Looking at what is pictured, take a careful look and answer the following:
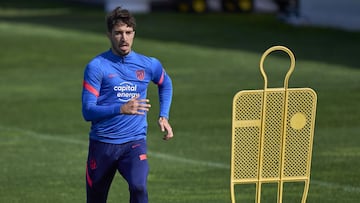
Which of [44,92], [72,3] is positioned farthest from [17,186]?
[72,3]

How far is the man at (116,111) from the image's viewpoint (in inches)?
409

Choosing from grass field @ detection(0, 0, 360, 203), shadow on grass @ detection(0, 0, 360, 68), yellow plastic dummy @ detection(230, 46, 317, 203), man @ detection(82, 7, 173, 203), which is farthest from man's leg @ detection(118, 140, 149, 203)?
shadow on grass @ detection(0, 0, 360, 68)

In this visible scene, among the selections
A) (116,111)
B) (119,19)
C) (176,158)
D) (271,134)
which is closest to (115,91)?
(116,111)

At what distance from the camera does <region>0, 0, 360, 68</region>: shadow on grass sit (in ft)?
118

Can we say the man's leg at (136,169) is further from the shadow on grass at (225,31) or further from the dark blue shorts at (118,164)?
the shadow on grass at (225,31)

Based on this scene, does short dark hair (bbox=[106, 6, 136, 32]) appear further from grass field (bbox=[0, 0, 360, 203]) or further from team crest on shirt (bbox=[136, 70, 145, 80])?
grass field (bbox=[0, 0, 360, 203])

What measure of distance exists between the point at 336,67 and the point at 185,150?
43.3 ft

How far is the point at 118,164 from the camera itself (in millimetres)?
10812

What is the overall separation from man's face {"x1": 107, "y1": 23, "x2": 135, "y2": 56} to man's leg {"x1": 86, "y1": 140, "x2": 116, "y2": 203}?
900 mm

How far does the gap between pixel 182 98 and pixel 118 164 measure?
573 inches

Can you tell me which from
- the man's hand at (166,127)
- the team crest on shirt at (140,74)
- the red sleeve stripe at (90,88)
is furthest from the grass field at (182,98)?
the red sleeve stripe at (90,88)

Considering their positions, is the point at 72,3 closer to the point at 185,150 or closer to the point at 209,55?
the point at 209,55

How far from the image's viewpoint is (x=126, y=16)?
1037 centimetres

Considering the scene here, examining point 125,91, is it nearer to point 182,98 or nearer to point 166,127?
point 166,127
